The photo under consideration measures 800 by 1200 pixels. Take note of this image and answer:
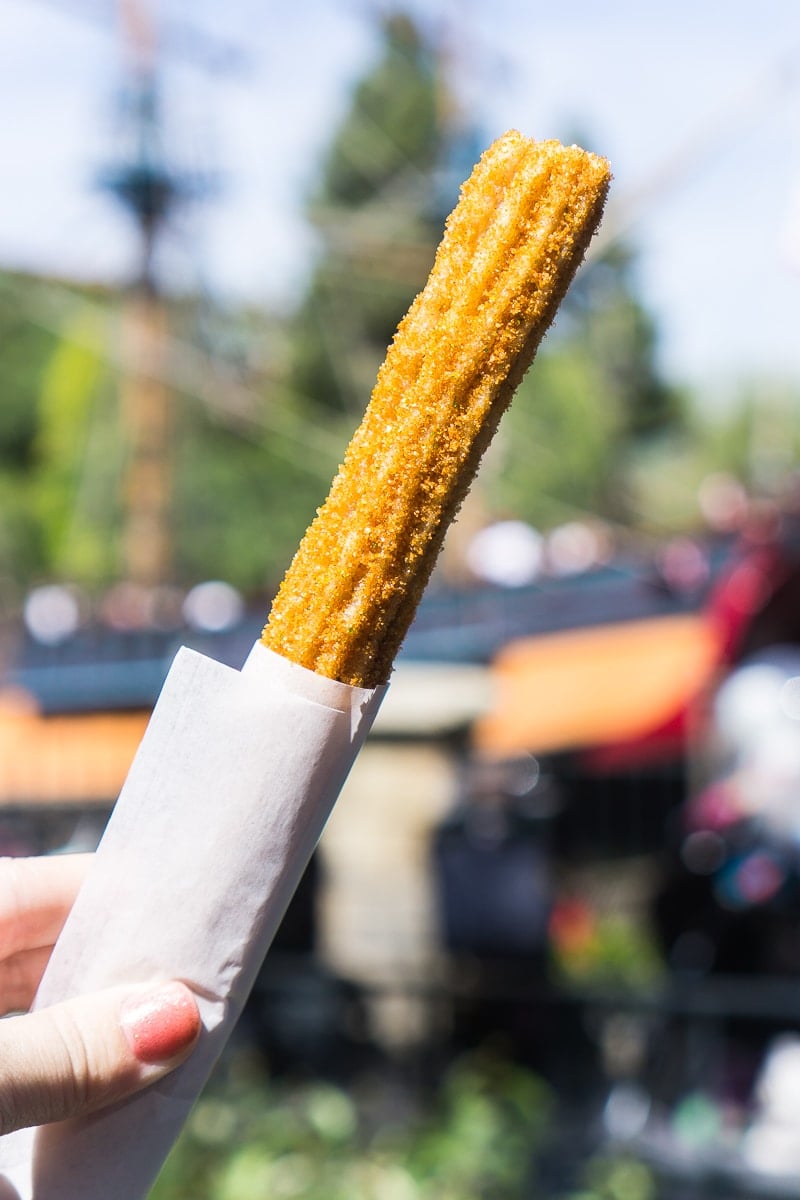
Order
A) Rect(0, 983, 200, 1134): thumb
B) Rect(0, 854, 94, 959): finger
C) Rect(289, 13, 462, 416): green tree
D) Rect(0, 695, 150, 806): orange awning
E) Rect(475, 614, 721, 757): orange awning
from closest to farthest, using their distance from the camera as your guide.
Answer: Rect(0, 983, 200, 1134): thumb, Rect(0, 854, 94, 959): finger, Rect(0, 695, 150, 806): orange awning, Rect(475, 614, 721, 757): orange awning, Rect(289, 13, 462, 416): green tree

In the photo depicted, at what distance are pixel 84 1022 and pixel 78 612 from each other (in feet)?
23.6

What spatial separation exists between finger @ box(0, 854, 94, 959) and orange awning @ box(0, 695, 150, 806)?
4.48 metres

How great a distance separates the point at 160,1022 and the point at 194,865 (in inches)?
4.7

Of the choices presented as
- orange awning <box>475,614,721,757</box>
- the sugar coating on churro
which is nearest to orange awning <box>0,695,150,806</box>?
orange awning <box>475,614,721,757</box>

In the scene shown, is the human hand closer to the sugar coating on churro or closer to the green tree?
the sugar coating on churro

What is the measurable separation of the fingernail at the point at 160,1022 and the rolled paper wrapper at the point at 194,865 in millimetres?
15

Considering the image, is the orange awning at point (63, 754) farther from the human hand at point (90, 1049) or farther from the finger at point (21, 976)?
the human hand at point (90, 1049)

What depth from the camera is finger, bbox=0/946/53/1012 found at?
3.88ft

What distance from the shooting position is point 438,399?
0.99 meters

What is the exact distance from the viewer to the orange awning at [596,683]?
21.5 feet

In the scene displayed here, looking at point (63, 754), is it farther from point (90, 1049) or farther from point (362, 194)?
point (362, 194)

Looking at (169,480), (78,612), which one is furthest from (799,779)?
(169,480)

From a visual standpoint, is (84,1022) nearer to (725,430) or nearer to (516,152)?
(516,152)

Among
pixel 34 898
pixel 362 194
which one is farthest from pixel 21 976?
pixel 362 194
